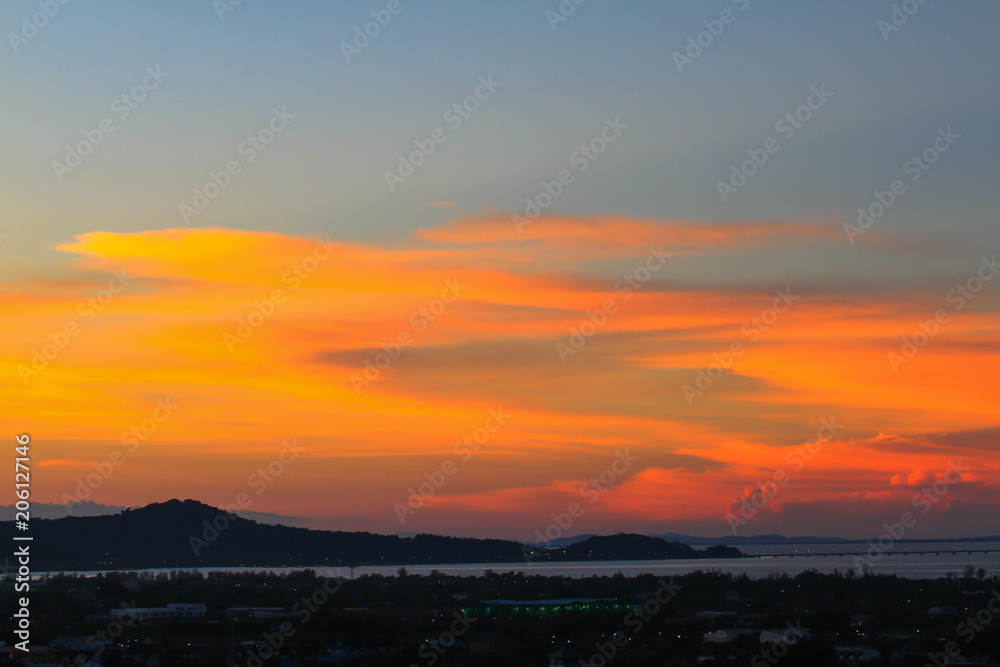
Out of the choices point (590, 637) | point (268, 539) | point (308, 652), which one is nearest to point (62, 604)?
point (308, 652)

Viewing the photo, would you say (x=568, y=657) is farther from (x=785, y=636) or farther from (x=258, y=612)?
(x=258, y=612)

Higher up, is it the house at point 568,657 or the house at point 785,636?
the house at point 785,636

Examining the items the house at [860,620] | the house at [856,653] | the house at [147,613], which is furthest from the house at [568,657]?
the house at [147,613]

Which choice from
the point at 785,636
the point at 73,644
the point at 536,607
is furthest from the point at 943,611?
the point at 73,644

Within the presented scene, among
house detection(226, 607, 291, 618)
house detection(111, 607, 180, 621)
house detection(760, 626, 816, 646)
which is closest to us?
house detection(760, 626, 816, 646)

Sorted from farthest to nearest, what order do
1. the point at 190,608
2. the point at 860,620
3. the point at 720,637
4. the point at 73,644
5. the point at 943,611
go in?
the point at 943,611, the point at 190,608, the point at 860,620, the point at 720,637, the point at 73,644

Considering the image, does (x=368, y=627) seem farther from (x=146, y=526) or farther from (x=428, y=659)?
(x=146, y=526)

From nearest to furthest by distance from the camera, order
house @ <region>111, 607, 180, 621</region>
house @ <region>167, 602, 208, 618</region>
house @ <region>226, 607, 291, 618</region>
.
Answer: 1. house @ <region>111, 607, 180, 621</region>
2. house @ <region>226, 607, 291, 618</region>
3. house @ <region>167, 602, 208, 618</region>

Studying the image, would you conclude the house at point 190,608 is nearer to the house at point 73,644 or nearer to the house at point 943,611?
the house at point 73,644

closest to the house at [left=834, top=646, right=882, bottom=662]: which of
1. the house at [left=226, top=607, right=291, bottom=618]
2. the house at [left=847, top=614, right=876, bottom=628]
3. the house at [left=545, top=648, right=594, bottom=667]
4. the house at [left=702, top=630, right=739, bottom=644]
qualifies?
the house at [left=702, top=630, right=739, bottom=644]

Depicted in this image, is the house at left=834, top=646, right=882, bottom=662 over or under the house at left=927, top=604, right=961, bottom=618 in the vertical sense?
under

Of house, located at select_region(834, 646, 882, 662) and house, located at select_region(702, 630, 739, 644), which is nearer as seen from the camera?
house, located at select_region(834, 646, 882, 662)

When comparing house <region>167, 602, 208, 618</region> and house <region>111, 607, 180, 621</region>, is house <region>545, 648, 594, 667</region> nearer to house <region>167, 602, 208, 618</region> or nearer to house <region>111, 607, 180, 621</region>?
→ house <region>111, 607, 180, 621</region>
